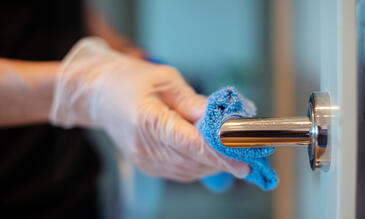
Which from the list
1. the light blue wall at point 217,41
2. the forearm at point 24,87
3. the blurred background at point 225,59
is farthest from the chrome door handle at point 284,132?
the light blue wall at point 217,41

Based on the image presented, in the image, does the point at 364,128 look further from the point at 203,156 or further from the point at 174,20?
the point at 174,20

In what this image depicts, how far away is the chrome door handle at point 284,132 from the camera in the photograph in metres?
0.27

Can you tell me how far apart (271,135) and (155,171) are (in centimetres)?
26

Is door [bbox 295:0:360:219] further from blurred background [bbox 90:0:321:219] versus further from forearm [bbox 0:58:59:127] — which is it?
blurred background [bbox 90:0:321:219]

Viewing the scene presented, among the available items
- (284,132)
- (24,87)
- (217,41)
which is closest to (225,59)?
(217,41)

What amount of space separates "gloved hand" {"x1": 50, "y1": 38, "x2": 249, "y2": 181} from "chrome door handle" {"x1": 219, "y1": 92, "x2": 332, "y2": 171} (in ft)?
0.25

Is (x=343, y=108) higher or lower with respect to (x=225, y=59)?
higher

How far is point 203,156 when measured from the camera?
1.17 feet

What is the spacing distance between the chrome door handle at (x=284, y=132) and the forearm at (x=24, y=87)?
1.24ft

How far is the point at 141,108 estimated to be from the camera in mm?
391

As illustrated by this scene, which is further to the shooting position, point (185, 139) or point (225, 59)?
point (225, 59)

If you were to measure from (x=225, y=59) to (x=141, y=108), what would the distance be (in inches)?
41.1

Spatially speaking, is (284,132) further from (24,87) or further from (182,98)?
(24,87)

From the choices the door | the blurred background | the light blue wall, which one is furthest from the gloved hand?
the light blue wall
